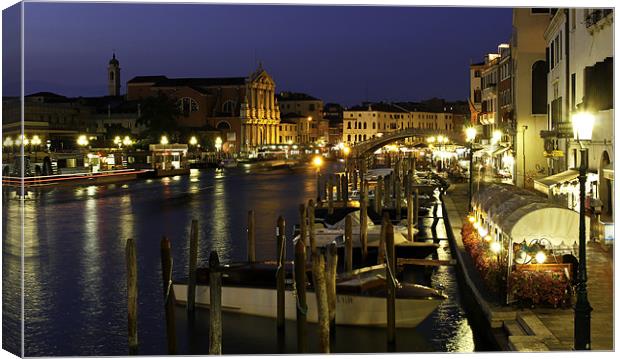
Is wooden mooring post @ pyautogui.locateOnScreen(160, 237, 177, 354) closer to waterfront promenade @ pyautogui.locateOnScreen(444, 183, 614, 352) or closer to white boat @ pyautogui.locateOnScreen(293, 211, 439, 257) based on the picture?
waterfront promenade @ pyautogui.locateOnScreen(444, 183, 614, 352)

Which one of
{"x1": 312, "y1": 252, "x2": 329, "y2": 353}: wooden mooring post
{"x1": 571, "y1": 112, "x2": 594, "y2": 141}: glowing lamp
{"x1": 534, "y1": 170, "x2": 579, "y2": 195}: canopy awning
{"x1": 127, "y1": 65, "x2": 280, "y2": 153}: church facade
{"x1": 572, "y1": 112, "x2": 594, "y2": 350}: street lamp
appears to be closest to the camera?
{"x1": 572, "y1": 112, "x2": 594, "y2": 350}: street lamp

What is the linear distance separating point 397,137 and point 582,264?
41.9 meters

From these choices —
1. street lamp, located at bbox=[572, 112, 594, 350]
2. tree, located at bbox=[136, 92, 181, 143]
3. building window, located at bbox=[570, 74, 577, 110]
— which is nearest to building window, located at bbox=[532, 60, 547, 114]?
building window, located at bbox=[570, 74, 577, 110]

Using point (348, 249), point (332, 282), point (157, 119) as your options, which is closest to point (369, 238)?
point (348, 249)

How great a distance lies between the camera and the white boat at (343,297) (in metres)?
8.48

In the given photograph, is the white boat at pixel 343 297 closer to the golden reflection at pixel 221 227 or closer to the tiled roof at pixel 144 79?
the golden reflection at pixel 221 227

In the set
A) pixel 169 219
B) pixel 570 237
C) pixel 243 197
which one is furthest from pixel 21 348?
pixel 243 197

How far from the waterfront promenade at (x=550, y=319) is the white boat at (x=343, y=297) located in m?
0.58

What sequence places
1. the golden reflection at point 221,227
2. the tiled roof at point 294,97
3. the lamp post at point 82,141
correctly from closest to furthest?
the golden reflection at point 221,227 < the lamp post at point 82,141 < the tiled roof at point 294,97

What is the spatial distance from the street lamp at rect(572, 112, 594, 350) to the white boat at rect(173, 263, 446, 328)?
2.80 meters

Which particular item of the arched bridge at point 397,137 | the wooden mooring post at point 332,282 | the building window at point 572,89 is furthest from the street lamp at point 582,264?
the arched bridge at point 397,137

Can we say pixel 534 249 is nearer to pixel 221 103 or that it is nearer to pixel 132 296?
pixel 132 296

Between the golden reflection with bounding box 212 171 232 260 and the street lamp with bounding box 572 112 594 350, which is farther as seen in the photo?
the golden reflection with bounding box 212 171 232 260

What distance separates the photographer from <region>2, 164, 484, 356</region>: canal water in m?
8.31
